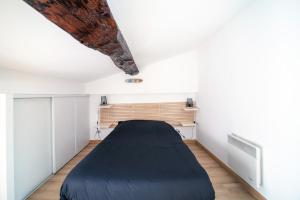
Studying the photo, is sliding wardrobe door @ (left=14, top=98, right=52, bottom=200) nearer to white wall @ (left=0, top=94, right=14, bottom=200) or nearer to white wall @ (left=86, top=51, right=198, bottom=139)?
white wall @ (left=0, top=94, right=14, bottom=200)

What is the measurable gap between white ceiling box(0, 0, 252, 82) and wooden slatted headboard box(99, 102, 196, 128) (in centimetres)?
184

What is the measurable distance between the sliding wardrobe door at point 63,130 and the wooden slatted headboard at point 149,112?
3.16 ft

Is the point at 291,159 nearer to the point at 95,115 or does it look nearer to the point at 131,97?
the point at 131,97

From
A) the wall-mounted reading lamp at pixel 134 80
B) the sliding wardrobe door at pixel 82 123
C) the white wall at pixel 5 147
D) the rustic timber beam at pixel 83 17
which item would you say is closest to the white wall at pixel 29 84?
the white wall at pixel 5 147

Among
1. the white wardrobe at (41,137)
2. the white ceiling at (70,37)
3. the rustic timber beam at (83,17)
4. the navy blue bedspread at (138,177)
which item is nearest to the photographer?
the rustic timber beam at (83,17)

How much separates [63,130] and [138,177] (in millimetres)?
1913

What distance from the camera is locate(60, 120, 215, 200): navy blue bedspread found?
1.34m

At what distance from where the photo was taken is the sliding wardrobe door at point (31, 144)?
178cm

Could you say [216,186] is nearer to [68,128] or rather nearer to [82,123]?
[68,128]

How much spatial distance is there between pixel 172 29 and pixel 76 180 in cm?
201

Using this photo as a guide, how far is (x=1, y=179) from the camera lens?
1.52 meters

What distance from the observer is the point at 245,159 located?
1.99m

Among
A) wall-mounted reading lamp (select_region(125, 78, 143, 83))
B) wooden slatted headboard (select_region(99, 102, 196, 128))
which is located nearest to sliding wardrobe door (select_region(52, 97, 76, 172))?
wooden slatted headboard (select_region(99, 102, 196, 128))

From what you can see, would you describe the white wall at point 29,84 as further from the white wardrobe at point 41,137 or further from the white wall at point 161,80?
the white wall at point 161,80
